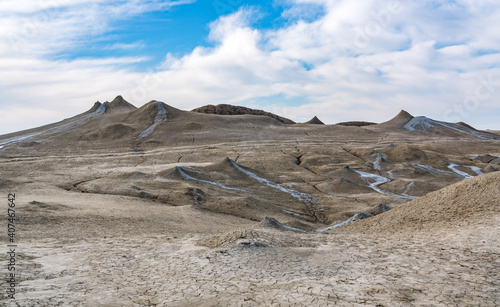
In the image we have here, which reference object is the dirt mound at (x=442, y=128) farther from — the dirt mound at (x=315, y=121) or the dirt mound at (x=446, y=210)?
the dirt mound at (x=446, y=210)

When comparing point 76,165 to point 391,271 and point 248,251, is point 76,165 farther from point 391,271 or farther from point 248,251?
point 391,271

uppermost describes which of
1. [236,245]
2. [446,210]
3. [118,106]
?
[118,106]

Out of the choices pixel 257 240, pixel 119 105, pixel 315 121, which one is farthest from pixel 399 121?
pixel 257 240

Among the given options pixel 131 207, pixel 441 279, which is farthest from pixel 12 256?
pixel 131 207

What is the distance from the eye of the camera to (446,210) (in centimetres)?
1261

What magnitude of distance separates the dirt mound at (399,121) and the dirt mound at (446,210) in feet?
194

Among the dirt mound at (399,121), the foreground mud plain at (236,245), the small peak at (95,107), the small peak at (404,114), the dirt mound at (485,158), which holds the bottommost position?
the foreground mud plain at (236,245)

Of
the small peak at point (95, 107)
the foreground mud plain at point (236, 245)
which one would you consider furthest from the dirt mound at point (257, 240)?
the small peak at point (95, 107)

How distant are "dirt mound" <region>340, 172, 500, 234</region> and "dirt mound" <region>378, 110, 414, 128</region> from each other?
58999 mm

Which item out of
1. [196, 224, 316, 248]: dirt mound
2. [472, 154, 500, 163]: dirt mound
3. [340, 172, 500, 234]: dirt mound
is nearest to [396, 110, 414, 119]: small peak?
[472, 154, 500, 163]: dirt mound

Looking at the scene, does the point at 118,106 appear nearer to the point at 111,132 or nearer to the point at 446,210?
the point at 111,132

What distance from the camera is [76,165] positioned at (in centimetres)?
3697

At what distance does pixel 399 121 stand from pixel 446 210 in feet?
209

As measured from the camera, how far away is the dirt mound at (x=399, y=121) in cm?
7069
